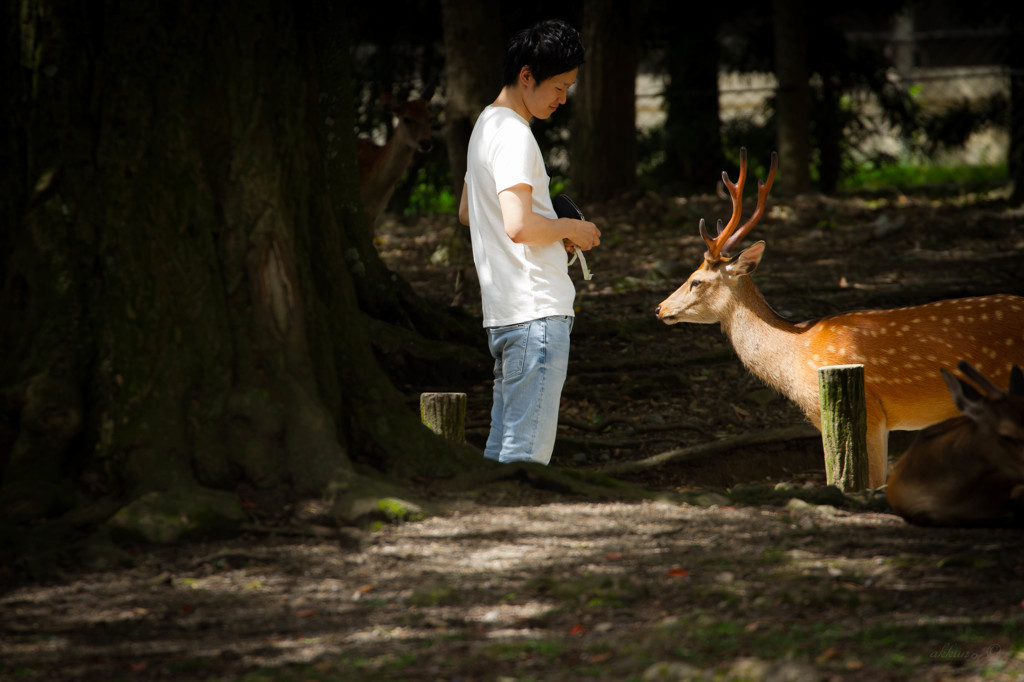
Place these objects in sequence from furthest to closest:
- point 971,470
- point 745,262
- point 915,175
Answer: point 915,175, point 745,262, point 971,470

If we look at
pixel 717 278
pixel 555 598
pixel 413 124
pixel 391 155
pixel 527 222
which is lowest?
pixel 555 598

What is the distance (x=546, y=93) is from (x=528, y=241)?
59 cm

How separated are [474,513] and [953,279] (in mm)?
6933

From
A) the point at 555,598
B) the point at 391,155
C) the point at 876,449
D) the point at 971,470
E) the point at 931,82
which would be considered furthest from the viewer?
the point at 931,82

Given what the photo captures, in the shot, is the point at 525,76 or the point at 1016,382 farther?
the point at 1016,382

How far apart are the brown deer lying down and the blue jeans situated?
4.46ft

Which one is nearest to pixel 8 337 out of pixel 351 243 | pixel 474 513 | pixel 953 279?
pixel 474 513

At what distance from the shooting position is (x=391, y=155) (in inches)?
410

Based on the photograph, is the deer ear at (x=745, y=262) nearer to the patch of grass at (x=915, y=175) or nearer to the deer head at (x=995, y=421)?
the deer head at (x=995, y=421)

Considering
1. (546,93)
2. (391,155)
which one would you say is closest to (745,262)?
(546,93)

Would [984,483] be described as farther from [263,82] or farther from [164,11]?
[164,11]

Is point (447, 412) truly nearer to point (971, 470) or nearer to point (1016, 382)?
point (971, 470)

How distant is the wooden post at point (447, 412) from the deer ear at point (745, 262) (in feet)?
6.02

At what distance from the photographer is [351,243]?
7430mm
